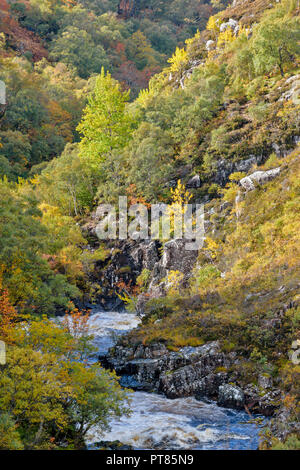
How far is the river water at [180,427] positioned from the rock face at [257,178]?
54.1 feet

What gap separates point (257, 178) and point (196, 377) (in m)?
16.1

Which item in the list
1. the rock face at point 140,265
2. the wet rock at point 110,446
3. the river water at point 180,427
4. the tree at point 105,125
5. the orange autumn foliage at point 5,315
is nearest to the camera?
the wet rock at point 110,446

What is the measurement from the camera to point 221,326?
64.5 ft

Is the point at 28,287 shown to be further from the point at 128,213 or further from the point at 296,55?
Result: the point at 296,55

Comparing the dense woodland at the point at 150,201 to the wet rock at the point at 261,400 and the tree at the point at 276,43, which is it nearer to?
the tree at the point at 276,43

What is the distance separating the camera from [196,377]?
17.8 meters

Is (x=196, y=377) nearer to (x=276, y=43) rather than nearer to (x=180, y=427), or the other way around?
(x=180, y=427)

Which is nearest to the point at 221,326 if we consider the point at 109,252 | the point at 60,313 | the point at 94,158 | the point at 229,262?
the point at 229,262

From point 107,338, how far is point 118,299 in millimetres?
7557

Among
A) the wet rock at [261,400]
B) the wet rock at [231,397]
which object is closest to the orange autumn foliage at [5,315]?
the wet rock at [231,397]

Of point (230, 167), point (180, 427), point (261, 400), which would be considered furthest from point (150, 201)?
point (180, 427)

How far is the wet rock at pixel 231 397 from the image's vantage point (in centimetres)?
1619

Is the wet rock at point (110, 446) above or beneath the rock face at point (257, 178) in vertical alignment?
beneath

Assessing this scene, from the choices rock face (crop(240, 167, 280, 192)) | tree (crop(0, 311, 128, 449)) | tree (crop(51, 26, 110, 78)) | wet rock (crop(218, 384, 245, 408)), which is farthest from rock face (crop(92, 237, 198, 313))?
tree (crop(51, 26, 110, 78))
